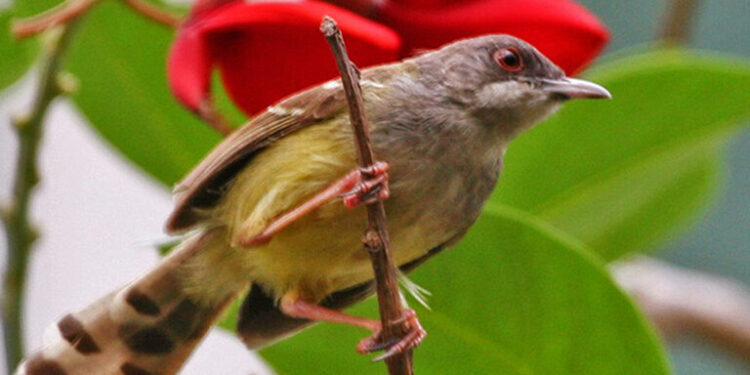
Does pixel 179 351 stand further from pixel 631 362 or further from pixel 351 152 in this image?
pixel 631 362

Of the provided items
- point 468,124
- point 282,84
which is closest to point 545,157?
point 468,124

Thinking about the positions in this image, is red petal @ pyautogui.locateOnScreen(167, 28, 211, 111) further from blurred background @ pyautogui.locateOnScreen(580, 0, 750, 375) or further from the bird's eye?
blurred background @ pyautogui.locateOnScreen(580, 0, 750, 375)

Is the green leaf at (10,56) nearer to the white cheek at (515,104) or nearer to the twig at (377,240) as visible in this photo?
the white cheek at (515,104)

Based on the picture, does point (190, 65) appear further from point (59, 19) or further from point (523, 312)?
point (523, 312)

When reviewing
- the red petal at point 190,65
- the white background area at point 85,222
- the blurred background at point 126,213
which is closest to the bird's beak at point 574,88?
the red petal at point 190,65

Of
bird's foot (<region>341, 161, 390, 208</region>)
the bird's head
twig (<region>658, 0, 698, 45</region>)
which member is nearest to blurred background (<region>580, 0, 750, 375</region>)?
twig (<region>658, 0, 698, 45</region>)

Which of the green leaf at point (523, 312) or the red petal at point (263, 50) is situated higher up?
the red petal at point (263, 50)
